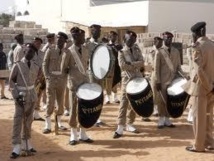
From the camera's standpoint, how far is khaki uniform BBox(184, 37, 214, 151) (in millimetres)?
7555

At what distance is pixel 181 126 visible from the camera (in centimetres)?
1011

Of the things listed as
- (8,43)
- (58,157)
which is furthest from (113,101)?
(8,43)

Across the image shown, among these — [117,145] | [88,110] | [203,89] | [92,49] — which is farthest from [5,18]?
[203,89]

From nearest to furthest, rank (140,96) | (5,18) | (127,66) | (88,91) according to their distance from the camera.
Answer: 1. (88,91)
2. (140,96)
3. (127,66)
4. (5,18)

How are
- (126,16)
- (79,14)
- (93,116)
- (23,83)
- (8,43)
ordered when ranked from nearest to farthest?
(23,83), (93,116), (8,43), (126,16), (79,14)

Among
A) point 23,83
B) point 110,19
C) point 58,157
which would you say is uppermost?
point 110,19

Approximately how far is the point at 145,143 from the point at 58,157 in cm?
175

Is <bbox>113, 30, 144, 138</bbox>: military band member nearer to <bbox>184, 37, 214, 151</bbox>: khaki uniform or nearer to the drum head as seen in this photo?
the drum head

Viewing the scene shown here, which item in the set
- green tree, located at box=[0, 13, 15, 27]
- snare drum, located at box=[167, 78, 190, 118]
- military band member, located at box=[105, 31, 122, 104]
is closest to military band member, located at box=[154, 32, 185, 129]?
snare drum, located at box=[167, 78, 190, 118]

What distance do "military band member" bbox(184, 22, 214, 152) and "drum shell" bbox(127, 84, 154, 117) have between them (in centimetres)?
93

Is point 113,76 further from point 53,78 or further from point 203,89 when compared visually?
point 203,89

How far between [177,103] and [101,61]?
1.71 metres

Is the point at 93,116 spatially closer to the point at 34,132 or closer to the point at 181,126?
the point at 34,132

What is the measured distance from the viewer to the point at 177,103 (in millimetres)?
9383
